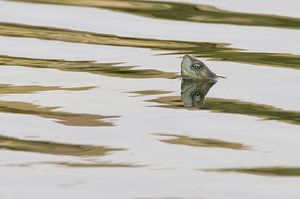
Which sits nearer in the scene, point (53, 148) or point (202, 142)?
point (53, 148)

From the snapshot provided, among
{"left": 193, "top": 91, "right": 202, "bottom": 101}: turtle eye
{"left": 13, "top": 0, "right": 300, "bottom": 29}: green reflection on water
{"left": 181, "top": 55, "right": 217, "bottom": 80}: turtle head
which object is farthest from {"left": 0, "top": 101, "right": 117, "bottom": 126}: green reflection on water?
{"left": 13, "top": 0, "right": 300, "bottom": 29}: green reflection on water

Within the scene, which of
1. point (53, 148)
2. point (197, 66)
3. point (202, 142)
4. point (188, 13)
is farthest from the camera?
point (188, 13)

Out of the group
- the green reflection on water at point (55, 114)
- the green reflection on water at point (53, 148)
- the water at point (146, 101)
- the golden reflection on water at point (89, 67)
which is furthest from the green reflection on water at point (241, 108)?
the green reflection on water at point (53, 148)

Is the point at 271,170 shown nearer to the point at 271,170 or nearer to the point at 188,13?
the point at 271,170

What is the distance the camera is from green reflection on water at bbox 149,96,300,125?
22.6 feet

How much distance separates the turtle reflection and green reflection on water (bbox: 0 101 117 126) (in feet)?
2.16

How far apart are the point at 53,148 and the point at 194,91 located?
5.89 feet

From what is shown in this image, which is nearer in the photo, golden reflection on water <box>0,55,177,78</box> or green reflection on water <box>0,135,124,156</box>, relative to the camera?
green reflection on water <box>0,135,124,156</box>

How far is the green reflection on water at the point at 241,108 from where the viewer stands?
271 inches

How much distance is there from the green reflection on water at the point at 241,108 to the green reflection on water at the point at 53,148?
1105mm

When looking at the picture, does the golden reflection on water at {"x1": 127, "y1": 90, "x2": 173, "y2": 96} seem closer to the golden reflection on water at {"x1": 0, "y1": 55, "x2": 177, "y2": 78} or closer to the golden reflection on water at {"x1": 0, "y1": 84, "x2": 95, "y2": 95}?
the golden reflection on water at {"x1": 0, "y1": 84, "x2": 95, "y2": 95}

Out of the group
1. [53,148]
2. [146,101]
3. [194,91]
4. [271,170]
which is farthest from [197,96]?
[271,170]

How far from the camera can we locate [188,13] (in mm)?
10625

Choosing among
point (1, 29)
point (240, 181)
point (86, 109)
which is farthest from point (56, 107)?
point (1, 29)
